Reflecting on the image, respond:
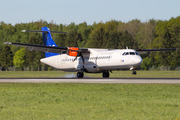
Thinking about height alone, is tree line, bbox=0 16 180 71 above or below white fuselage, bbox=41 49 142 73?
above

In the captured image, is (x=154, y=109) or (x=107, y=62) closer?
(x=154, y=109)

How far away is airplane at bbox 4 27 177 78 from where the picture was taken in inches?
1354

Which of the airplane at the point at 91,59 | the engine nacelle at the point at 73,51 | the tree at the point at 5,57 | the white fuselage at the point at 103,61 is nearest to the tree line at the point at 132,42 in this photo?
the tree at the point at 5,57

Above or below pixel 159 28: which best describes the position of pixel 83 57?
below

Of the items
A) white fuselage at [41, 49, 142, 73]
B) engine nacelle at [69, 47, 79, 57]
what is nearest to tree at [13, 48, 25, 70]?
white fuselage at [41, 49, 142, 73]

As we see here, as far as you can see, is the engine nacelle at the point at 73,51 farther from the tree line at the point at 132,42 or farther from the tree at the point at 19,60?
the tree at the point at 19,60

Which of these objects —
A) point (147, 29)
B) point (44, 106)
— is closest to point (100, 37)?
point (147, 29)

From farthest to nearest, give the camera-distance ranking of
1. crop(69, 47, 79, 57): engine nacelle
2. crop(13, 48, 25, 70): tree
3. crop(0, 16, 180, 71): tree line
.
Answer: crop(13, 48, 25, 70): tree
crop(0, 16, 180, 71): tree line
crop(69, 47, 79, 57): engine nacelle

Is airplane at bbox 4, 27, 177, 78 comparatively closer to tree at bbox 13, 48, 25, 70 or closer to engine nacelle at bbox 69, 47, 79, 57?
engine nacelle at bbox 69, 47, 79, 57

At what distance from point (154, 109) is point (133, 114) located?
1.54 metres

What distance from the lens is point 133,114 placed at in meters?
11.5

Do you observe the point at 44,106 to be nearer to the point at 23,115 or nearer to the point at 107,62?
the point at 23,115

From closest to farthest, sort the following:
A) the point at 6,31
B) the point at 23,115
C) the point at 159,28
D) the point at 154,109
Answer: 1. the point at 23,115
2. the point at 154,109
3. the point at 159,28
4. the point at 6,31

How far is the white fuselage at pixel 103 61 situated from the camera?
112 feet
